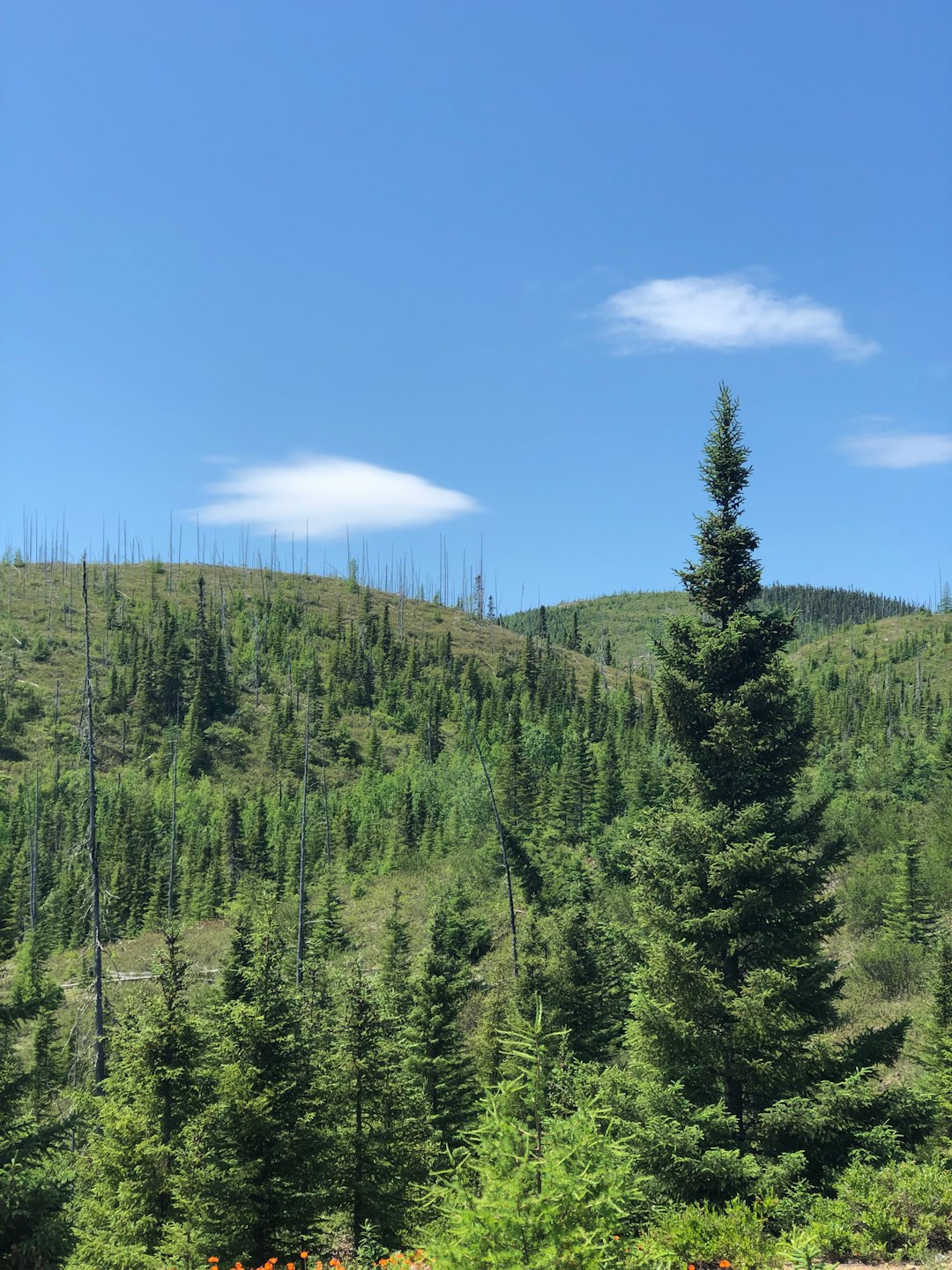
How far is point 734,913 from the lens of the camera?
39.9 feet

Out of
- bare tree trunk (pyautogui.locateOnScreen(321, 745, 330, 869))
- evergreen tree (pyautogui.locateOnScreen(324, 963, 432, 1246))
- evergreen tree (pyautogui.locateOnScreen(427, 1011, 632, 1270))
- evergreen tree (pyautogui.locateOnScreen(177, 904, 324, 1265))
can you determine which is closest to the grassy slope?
bare tree trunk (pyautogui.locateOnScreen(321, 745, 330, 869))

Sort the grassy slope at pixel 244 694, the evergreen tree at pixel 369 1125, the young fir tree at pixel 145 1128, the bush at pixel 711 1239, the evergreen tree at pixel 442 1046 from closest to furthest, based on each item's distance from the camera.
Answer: the bush at pixel 711 1239 → the young fir tree at pixel 145 1128 → the evergreen tree at pixel 369 1125 → the evergreen tree at pixel 442 1046 → the grassy slope at pixel 244 694

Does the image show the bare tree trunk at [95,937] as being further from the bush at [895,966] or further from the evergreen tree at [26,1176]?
the bush at [895,966]

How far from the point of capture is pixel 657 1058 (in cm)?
1244

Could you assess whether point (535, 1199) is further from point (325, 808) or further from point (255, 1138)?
point (325, 808)

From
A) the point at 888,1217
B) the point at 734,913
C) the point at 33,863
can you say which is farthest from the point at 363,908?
the point at 888,1217

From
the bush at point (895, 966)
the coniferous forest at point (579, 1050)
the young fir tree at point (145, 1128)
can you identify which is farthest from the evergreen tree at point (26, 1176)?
the bush at point (895, 966)

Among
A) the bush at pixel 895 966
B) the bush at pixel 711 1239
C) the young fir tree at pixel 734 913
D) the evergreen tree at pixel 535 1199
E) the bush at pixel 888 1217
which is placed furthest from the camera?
the bush at pixel 895 966

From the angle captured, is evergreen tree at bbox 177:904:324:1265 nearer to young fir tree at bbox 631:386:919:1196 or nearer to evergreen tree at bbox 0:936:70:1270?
evergreen tree at bbox 0:936:70:1270

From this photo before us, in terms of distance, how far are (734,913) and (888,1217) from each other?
4024 millimetres

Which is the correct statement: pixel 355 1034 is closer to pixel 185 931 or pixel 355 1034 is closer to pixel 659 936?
pixel 659 936

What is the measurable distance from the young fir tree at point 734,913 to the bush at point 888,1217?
120 cm

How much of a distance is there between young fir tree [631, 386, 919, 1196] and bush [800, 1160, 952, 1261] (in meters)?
1.20

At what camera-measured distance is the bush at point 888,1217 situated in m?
8.73
